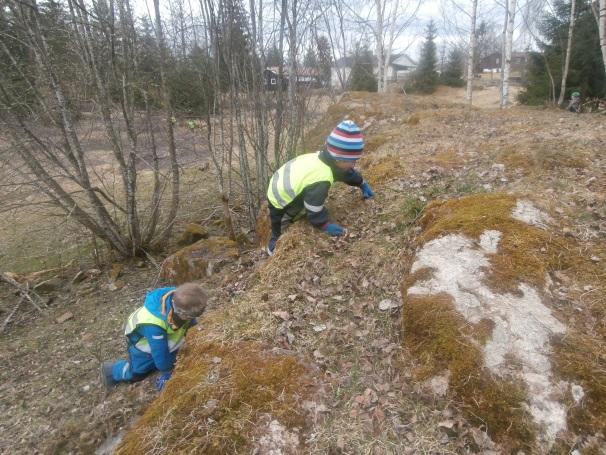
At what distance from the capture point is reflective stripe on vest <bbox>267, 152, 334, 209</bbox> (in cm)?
397

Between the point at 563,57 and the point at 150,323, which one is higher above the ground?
the point at 563,57

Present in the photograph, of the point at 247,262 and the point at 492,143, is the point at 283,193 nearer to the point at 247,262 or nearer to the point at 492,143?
the point at 247,262

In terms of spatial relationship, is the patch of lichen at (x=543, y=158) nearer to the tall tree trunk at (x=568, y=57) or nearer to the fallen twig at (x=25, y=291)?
the fallen twig at (x=25, y=291)

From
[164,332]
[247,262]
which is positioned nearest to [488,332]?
[164,332]

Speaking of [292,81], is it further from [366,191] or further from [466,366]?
[466,366]

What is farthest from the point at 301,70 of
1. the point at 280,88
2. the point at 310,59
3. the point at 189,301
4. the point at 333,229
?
the point at 189,301

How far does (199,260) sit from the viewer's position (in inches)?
224

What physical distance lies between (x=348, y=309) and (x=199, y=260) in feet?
10.2

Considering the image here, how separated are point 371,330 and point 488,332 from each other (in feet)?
2.79

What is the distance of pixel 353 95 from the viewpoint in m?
12.9

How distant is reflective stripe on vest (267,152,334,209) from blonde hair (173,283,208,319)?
1.44 metres

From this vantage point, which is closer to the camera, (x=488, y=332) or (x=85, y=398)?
(x=488, y=332)

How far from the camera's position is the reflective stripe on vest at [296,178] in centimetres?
397

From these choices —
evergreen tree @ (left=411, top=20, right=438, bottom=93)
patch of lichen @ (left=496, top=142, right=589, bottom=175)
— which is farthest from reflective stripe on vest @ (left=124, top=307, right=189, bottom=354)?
evergreen tree @ (left=411, top=20, right=438, bottom=93)
